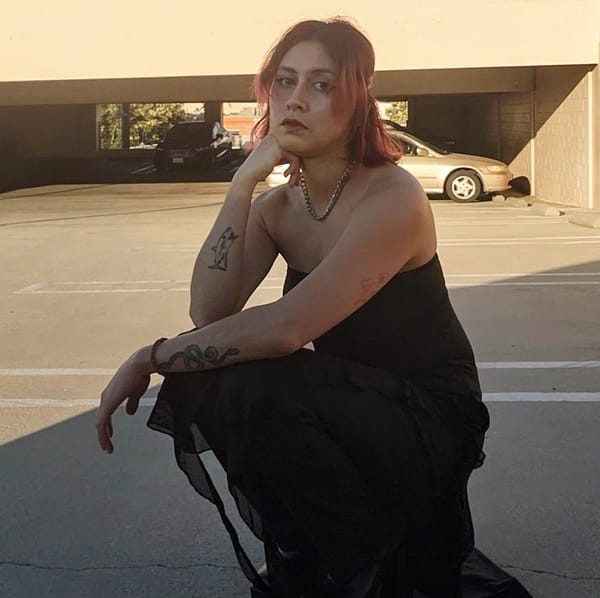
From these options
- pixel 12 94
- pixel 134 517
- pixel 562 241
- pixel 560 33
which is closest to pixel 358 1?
pixel 560 33

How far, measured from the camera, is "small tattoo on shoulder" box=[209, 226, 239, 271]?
319cm

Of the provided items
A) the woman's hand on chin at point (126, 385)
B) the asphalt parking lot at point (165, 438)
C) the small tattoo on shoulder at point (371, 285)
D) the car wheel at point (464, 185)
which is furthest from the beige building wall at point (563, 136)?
the woman's hand on chin at point (126, 385)

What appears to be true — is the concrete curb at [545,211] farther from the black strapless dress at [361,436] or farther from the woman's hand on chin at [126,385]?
the woman's hand on chin at [126,385]

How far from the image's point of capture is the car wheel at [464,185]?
20.5m

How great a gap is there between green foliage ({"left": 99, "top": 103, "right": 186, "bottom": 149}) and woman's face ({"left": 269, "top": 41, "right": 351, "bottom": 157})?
47778 mm

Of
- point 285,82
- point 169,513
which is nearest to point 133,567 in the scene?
point 169,513

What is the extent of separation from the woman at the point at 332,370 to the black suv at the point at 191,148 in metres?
29.3

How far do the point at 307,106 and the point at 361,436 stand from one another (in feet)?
3.11

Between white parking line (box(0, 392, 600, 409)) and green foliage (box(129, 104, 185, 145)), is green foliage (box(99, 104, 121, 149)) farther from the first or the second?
white parking line (box(0, 392, 600, 409))

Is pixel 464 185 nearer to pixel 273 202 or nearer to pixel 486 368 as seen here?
pixel 486 368

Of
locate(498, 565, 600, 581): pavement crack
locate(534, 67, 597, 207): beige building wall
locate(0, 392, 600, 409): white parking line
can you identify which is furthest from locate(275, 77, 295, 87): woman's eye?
locate(534, 67, 597, 207): beige building wall

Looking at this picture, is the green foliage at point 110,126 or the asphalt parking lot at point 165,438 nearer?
the asphalt parking lot at point 165,438

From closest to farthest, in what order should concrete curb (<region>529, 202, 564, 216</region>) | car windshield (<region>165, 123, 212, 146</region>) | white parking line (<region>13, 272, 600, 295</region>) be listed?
white parking line (<region>13, 272, 600, 295</region>) → concrete curb (<region>529, 202, 564, 216</region>) → car windshield (<region>165, 123, 212, 146</region>)

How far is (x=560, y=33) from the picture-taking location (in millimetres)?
18234
